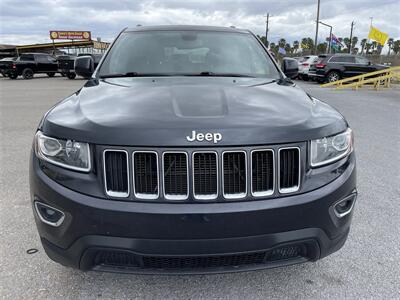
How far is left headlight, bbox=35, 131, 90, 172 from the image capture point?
1.99m

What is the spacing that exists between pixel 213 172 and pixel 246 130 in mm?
283

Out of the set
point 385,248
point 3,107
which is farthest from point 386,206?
point 3,107

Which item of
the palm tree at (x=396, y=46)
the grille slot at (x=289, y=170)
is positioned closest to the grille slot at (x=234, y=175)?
the grille slot at (x=289, y=170)

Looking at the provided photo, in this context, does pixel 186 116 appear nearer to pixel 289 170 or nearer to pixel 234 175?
pixel 234 175

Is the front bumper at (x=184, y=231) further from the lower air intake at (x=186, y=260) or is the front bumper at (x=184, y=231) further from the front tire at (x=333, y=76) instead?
the front tire at (x=333, y=76)

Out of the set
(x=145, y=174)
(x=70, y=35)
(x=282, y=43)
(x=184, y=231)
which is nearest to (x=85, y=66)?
(x=145, y=174)

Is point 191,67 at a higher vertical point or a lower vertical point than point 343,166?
higher

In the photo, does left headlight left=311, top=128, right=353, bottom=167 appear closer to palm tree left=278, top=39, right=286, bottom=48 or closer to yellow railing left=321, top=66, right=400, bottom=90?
yellow railing left=321, top=66, right=400, bottom=90

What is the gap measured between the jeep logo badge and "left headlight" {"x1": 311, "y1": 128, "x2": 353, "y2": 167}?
1.84 feet

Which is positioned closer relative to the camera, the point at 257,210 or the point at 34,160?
the point at 257,210

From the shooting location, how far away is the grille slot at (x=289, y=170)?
2.01m

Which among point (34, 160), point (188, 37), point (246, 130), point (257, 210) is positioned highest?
point (188, 37)

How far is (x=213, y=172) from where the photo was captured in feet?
6.35

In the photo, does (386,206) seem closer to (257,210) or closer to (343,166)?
(343,166)
